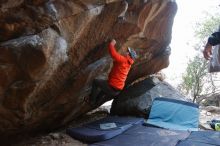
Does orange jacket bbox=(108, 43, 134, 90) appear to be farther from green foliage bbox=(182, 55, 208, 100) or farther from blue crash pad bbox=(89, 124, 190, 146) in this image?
green foliage bbox=(182, 55, 208, 100)

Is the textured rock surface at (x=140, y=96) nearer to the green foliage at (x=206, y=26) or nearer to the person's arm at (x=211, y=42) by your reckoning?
the person's arm at (x=211, y=42)

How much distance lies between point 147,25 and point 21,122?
4.62m

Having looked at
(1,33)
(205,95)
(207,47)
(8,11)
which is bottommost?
(205,95)

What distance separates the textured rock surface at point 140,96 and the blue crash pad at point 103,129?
1.77 feet

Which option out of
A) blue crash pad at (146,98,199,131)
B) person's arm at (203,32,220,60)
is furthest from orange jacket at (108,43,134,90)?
person's arm at (203,32,220,60)

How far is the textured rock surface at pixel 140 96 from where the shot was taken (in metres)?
10.3

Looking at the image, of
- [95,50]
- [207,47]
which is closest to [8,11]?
[95,50]

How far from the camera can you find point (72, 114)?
952 cm

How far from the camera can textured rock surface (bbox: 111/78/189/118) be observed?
10344 mm

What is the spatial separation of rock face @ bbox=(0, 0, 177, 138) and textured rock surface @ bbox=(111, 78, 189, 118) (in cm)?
118

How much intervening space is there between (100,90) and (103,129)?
1172 millimetres

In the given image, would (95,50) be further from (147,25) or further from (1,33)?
(1,33)

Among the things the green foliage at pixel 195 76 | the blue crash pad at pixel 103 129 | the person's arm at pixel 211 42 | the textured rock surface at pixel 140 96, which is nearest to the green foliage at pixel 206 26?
the green foliage at pixel 195 76

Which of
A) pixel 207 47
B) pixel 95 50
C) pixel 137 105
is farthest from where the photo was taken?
pixel 137 105
